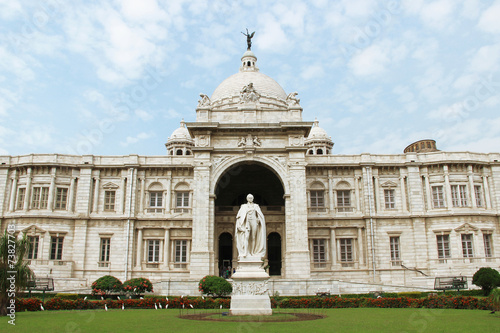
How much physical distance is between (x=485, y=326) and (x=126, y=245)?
31.2 m

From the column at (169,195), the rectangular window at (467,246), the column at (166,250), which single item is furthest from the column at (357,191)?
the column at (166,250)

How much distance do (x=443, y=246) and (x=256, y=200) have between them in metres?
17.3

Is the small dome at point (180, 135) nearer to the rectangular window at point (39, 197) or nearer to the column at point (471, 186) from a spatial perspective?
the rectangular window at point (39, 197)

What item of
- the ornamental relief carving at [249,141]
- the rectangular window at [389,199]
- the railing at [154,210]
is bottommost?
the railing at [154,210]

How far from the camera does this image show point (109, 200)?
40.5 metres

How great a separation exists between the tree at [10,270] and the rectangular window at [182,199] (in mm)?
21493

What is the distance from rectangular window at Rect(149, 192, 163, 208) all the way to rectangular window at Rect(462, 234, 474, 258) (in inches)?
1063

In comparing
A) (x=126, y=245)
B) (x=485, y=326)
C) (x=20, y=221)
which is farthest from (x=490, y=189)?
(x=20, y=221)

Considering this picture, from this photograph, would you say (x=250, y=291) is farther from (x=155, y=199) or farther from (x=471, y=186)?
(x=471, y=186)

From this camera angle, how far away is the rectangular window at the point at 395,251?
3862 cm

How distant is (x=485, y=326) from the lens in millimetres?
13906

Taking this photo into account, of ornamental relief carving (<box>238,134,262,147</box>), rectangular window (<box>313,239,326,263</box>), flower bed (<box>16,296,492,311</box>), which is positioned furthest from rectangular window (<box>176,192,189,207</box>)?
flower bed (<box>16,296,492,311</box>)

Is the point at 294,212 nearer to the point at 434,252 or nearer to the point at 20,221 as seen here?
the point at 434,252

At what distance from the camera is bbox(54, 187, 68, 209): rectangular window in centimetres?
3950
